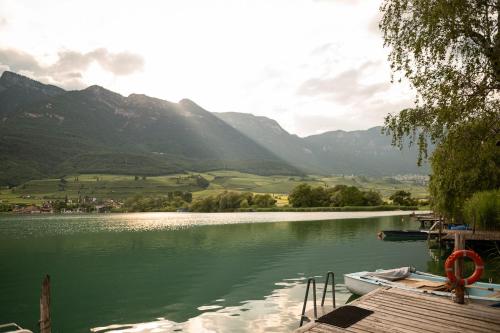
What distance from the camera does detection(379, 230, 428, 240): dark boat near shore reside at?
186 feet

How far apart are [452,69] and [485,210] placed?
87.4 ft

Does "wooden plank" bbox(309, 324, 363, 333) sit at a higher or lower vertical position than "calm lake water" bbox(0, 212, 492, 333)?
higher

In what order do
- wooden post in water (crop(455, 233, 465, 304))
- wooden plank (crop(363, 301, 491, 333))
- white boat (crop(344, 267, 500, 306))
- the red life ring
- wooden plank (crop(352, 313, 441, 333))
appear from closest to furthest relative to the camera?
wooden plank (crop(352, 313, 441, 333))
wooden plank (crop(363, 301, 491, 333))
the red life ring
wooden post in water (crop(455, 233, 465, 304))
white boat (crop(344, 267, 500, 306))

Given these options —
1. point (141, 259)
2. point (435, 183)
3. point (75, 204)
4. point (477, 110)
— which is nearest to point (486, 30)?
point (477, 110)

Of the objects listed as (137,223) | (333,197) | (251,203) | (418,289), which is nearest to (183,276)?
(418,289)

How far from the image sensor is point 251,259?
4034 centimetres

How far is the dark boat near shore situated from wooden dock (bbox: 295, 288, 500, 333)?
4290cm

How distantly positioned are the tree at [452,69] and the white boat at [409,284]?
5678 millimetres

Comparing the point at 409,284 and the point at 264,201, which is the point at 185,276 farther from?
the point at 264,201

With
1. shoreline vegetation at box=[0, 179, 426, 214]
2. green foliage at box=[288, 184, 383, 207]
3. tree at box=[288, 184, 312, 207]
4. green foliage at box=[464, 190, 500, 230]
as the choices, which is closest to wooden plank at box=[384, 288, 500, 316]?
green foliage at box=[464, 190, 500, 230]

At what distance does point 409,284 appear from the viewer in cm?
2028

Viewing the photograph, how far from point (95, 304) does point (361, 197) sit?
421 ft

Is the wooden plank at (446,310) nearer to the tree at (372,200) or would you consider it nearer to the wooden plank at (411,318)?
the wooden plank at (411,318)

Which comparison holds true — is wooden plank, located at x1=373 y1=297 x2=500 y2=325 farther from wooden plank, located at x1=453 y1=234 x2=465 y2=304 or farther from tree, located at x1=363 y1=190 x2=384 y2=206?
tree, located at x1=363 y1=190 x2=384 y2=206
